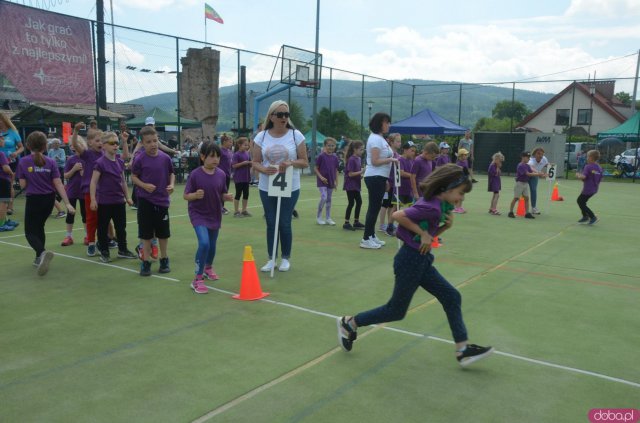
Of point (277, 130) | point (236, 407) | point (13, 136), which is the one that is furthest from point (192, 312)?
point (13, 136)

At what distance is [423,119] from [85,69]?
14.8m

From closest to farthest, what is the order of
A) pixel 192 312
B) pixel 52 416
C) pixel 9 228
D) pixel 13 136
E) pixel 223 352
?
pixel 52 416
pixel 223 352
pixel 192 312
pixel 9 228
pixel 13 136

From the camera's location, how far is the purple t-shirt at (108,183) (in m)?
6.95

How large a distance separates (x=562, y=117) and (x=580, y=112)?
6.59ft

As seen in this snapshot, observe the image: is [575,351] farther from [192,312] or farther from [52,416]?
[52,416]

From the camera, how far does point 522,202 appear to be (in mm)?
12523

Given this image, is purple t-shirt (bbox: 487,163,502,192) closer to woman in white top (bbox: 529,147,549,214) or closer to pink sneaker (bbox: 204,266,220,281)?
woman in white top (bbox: 529,147,549,214)

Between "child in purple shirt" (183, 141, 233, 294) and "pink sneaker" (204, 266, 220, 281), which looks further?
"pink sneaker" (204, 266, 220, 281)

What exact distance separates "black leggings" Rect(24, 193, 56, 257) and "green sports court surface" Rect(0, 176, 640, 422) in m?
0.38

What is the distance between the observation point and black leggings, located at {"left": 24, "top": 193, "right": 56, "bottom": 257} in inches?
262

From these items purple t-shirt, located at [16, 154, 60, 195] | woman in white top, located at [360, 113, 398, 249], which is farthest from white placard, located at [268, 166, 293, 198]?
purple t-shirt, located at [16, 154, 60, 195]

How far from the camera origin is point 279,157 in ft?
21.3

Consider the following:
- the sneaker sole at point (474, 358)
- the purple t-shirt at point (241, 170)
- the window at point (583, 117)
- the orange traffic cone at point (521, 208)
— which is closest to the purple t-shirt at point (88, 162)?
the purple t-shirt at point (241, 170)

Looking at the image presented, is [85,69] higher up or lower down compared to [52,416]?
higher up
